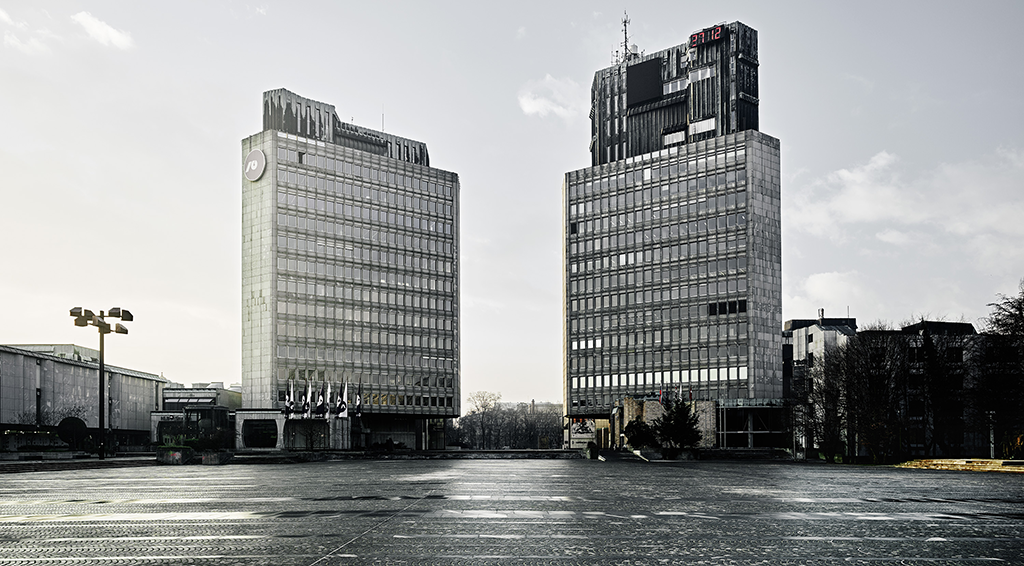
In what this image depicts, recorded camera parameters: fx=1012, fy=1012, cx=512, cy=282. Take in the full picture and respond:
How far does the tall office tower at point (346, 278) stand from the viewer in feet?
468

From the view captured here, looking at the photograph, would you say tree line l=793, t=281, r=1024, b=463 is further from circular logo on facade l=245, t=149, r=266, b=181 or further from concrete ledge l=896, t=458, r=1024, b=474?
circular logo on facade l=245, t=149, r=266, b=181

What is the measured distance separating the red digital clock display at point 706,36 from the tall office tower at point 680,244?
17 cm

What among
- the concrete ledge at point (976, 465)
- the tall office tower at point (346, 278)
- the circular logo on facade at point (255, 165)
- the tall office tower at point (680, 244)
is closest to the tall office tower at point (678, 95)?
the tall office tower at point (680, 244)

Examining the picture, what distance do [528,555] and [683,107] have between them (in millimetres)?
138643

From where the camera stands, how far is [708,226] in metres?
138

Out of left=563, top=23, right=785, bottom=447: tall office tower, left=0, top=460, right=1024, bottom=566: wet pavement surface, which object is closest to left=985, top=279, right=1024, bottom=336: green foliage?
left=0, top=460, right=1024, bottom=566: wet pavement surface

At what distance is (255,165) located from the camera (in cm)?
14512

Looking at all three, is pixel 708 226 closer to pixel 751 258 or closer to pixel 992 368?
pixel 751 258

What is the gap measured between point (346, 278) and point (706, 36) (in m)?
62.5

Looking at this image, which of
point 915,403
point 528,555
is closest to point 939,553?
point 528,555

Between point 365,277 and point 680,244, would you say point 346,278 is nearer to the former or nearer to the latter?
point 365,277

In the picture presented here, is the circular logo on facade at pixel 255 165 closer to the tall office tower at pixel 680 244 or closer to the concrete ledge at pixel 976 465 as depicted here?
the tall office tower at pixel 680 244

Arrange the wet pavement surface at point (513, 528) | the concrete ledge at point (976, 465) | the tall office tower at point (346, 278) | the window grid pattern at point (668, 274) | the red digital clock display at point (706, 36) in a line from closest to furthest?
the wet pavement surface at point (513, 528), the concrete ledge at point (976, 465), the window grid pattern at point (668, 274), the red digital clock display at point (706, 36), the tall office tower at point (346, 278)

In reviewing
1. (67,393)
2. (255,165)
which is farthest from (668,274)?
(67,393)
